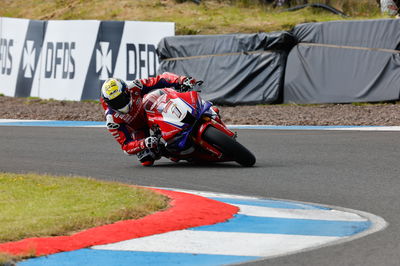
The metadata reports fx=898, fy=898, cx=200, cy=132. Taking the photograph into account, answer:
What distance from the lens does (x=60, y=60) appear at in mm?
23953

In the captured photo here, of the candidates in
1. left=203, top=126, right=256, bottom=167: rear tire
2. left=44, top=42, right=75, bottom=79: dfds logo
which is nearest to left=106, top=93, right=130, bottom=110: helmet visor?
left=203, top=126, right=256, bottom=167: rear tire

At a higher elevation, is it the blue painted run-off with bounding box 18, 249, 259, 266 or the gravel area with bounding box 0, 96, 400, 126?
the blue painted run-off with bounding box 18, 249, 259, 266

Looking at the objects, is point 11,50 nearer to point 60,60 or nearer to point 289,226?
point 60,60

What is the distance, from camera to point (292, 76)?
20.0 m

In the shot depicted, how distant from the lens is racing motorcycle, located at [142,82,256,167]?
35.9 feet

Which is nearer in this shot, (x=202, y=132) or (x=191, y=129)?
(x=202, y=132)

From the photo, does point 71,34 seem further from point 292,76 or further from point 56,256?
point 56,256

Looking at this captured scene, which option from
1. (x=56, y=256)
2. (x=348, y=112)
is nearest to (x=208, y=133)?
(x=56, y=256)

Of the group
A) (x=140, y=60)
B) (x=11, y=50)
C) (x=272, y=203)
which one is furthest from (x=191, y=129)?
(x=11, y=50)

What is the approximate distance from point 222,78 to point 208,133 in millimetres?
10364

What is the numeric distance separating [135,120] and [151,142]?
1.55 feet

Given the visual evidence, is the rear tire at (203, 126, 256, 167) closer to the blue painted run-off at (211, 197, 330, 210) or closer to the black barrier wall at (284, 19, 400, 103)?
the blue painted run-off at (211, 197, 330, 210)

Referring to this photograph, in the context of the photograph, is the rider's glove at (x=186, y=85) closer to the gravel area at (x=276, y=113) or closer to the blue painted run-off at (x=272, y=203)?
the blue painted run-off at (x=272, y=203)

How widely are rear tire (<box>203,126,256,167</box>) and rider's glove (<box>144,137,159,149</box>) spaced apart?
74 cm
